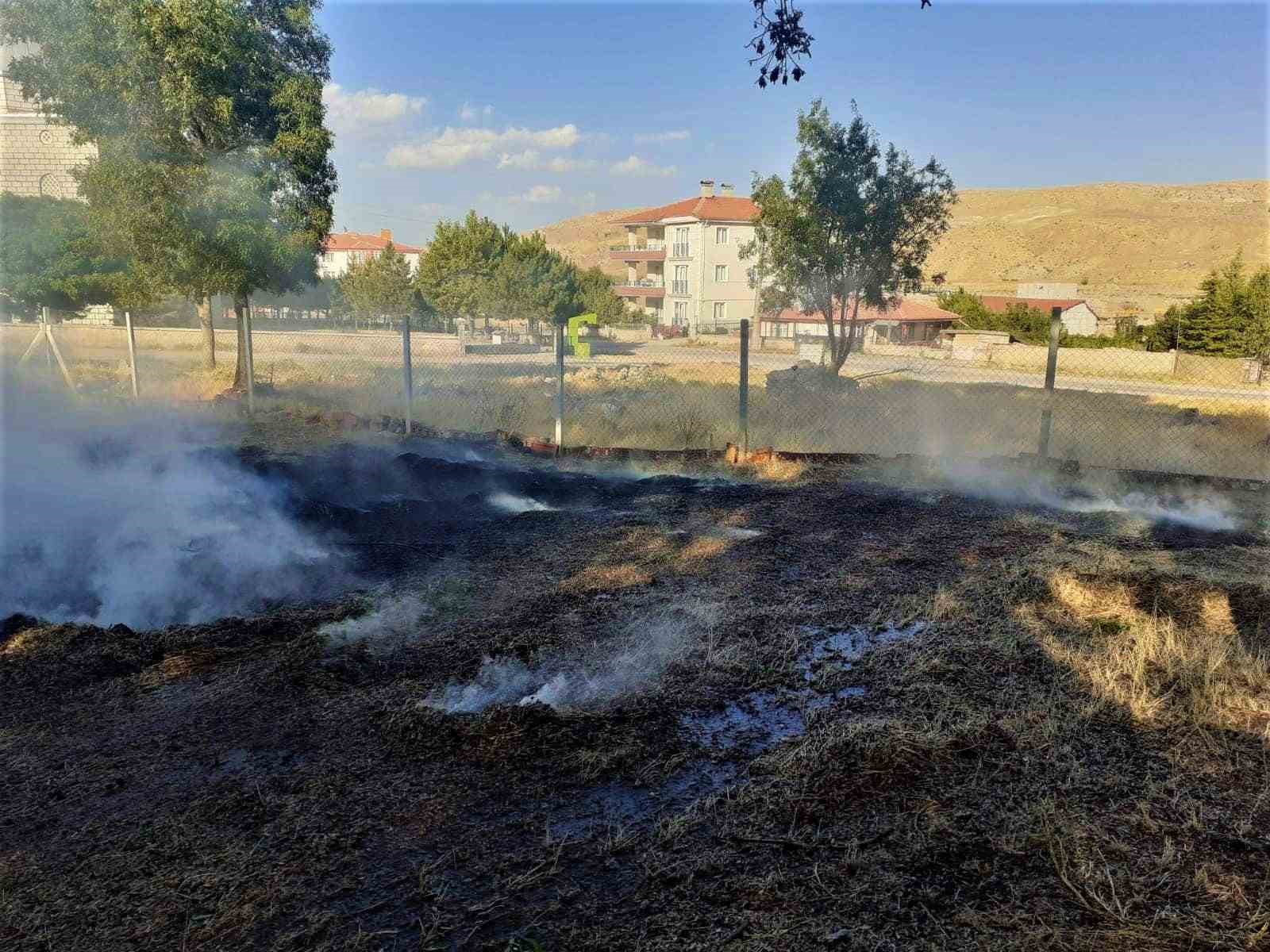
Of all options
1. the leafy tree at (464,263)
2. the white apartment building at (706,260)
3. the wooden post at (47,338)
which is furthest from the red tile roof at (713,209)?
the wooden post at (47,338)

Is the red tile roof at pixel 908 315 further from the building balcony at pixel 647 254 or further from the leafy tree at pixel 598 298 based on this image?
the building balcony at pixel 647 254

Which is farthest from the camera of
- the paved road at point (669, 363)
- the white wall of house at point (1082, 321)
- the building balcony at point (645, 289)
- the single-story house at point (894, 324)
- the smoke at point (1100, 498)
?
the building balcony at point (645, 289)

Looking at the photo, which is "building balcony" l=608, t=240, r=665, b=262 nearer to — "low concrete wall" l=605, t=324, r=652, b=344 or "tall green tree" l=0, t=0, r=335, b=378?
"low concrete wall" l=605, t=324, r=652, b=344

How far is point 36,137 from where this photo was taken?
39688 mm

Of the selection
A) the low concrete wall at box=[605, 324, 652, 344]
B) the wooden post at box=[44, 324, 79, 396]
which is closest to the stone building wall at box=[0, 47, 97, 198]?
the low concrete wall at box=[605, 324, 652, 344]

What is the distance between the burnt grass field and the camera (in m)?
2.58

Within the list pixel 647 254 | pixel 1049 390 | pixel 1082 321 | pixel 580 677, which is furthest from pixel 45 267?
pixel 647 254

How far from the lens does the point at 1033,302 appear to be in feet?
188

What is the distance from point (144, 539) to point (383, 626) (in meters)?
2.58

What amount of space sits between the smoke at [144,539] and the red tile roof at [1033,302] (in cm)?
4675

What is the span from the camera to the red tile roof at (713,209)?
59175 millimetres

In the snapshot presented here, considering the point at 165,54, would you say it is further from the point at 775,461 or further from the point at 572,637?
the point at 572,637

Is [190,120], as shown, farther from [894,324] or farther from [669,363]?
[894,324]

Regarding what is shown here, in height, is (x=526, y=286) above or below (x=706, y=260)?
below
